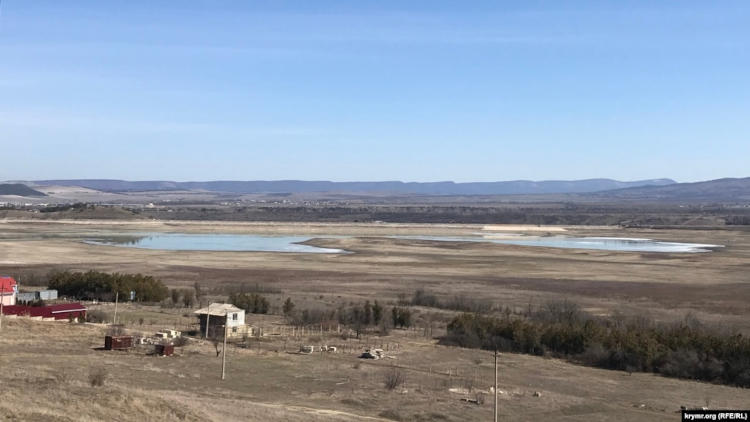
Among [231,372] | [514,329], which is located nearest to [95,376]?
[231,372]

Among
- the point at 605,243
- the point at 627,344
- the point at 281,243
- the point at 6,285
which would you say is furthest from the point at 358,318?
the point at 605,243

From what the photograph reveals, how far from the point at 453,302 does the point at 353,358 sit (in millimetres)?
17090

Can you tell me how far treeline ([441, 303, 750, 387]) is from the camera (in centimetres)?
2936

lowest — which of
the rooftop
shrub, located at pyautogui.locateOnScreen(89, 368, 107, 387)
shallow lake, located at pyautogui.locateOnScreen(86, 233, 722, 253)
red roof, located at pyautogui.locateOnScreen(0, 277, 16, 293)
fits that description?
shallow lake, located at pyautogui.locateOnScreen(86, 233, 722, 253)

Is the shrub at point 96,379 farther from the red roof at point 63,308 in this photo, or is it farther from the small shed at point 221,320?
the red roof at point 63,308

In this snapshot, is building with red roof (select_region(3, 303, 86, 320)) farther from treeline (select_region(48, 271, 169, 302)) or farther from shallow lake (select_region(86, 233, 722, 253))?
shallow lake (select_region(86, 233, 722, 253))

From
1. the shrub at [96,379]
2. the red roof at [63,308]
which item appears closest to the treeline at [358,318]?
the red roof at [63,308]

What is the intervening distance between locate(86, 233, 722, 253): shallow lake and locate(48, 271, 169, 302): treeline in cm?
3741

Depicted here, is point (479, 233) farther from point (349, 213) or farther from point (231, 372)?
point (231, 372)

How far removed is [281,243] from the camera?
328 ft

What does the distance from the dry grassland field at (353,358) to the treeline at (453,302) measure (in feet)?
4.41

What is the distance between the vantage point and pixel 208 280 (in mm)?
57469

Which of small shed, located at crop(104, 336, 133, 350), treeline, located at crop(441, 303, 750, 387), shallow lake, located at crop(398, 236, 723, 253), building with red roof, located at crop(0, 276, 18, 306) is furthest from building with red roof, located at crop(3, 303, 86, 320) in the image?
shallow lake, located at crop(398, 236, 723, 253)

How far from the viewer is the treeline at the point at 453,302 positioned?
45031 millimetres
